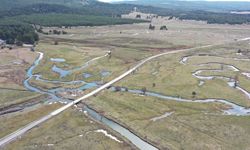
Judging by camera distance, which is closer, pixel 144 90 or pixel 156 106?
pixel 156 106

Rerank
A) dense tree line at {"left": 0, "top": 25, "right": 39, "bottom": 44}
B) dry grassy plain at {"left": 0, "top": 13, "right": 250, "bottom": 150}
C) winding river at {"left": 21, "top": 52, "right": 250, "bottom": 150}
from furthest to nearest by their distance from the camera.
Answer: dense tree line at {"left": 0, "top": 25, "right": 39, "bottom": 44}
winding river at {"left": 21, "top": 52, "right": 250, "bottom": 150}
dry grassy plain at {"left": 0, "top": 13, "right": 250, "bottom": 150}

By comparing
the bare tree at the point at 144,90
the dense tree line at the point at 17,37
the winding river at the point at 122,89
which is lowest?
the winding river at the point at 122,89

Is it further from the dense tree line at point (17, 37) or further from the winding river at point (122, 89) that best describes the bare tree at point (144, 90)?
the dense tree line at point (17, 37)

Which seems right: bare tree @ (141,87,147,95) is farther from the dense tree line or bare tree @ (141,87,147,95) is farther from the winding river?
the dense tree line

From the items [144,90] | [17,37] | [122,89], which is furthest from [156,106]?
[17,37]

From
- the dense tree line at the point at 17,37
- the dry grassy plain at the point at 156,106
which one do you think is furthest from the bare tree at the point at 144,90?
the dense tree line at the point at 17,37

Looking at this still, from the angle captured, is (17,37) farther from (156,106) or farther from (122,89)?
(156,106)

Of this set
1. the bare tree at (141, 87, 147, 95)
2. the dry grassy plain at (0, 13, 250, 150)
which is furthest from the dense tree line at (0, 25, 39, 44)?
the bare tree at (141, 87, 147, 95)

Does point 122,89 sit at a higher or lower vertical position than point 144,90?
lower

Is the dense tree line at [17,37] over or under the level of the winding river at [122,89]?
over

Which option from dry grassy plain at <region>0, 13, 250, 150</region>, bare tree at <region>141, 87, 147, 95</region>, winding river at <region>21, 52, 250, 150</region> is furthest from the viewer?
bare tree at <region>141, 87, 147, 95</region>

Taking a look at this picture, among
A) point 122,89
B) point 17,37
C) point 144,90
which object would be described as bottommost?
point 122,89
